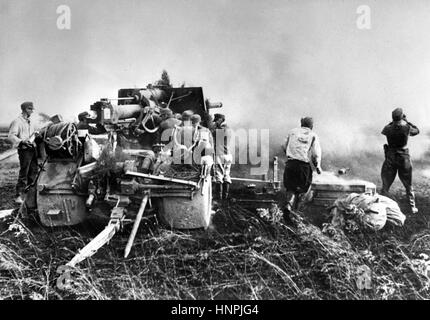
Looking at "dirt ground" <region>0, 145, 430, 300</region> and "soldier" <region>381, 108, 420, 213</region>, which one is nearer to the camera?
"dirt ground" <region>0, 145, 430, 300</region>

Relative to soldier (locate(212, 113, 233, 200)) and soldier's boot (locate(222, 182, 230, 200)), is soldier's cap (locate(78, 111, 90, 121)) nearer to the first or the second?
soldier (locate(212, 113, 233, 200))

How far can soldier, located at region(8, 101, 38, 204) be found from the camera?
5051 millimetres

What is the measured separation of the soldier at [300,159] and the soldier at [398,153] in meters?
0.81

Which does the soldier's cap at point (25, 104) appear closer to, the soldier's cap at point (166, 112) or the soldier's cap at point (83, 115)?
the soldier's cap at point (83, 115)

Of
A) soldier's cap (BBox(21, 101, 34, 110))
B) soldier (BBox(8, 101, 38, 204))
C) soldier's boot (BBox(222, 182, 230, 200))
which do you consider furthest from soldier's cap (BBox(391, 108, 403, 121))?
soldier's cap (BBox(21, 101, 34, 110))

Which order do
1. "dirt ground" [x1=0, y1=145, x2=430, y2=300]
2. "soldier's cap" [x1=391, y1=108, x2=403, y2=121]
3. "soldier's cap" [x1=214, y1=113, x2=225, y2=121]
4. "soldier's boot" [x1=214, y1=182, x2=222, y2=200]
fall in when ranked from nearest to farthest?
"dirt ground" [x1=0, y1=145, x2=430, y2=300], "soldier's cap" [x1=391, y1=108, x2=403, y2=121], "soldier's boot" [x1=214, y1=182, x2=222, y2=200], "soldier's cap" [x1=214, y1=113, x2=225, y2=121]

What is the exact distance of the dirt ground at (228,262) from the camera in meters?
3.80

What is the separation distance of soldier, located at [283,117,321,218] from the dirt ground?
1.72 ft

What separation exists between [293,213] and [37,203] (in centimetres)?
293

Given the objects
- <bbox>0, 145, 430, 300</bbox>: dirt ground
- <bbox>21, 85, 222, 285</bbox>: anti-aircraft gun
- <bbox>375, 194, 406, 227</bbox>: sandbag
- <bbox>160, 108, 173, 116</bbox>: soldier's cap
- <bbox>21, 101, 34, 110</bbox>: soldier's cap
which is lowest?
<bbox>0, 145, 430, 300</bbox>: dirt ground

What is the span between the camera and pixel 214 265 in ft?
13.4

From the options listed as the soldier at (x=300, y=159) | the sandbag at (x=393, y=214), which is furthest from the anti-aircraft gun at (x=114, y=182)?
the sandbag at (x=393, y=214)

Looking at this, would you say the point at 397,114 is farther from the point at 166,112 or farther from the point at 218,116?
the point at 166,112
